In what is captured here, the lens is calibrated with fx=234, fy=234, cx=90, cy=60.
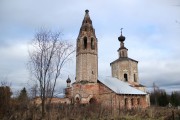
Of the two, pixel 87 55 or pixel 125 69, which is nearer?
pixel 87 55

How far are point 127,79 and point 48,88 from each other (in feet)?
76.7

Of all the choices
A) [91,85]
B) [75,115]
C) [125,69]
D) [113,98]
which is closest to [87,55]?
[91,85]

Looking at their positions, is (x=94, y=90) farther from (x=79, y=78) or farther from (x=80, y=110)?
(x=80, y=110)

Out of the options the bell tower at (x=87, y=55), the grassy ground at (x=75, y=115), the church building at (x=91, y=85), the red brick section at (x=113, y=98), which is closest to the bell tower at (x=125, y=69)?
the church building at (x=91, y=85)

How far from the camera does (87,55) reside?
1187 inches

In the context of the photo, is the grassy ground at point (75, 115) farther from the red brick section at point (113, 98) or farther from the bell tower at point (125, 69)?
the bell tower at point (125, 69)

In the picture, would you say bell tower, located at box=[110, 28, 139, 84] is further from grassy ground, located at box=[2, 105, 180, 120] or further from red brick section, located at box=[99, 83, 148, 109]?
grassy ground, located at box=[2, 105, 180, 120]

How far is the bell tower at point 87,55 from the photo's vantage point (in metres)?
29.8

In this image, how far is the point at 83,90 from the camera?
95.9 ft

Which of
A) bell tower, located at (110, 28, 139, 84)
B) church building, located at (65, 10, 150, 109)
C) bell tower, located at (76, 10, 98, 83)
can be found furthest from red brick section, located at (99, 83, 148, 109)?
bell tower, located at (110, 28, 139, 84)

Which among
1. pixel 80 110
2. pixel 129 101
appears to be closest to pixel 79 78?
pixel 129 101

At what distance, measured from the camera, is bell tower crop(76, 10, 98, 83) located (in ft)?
97.7

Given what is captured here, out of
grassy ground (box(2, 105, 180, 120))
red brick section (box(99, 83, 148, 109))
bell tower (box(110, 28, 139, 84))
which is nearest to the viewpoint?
grassy ground (box(2, 105, 180, 120))

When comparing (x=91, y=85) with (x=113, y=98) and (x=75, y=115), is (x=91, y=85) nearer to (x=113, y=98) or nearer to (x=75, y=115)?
(x=113, y=98)
